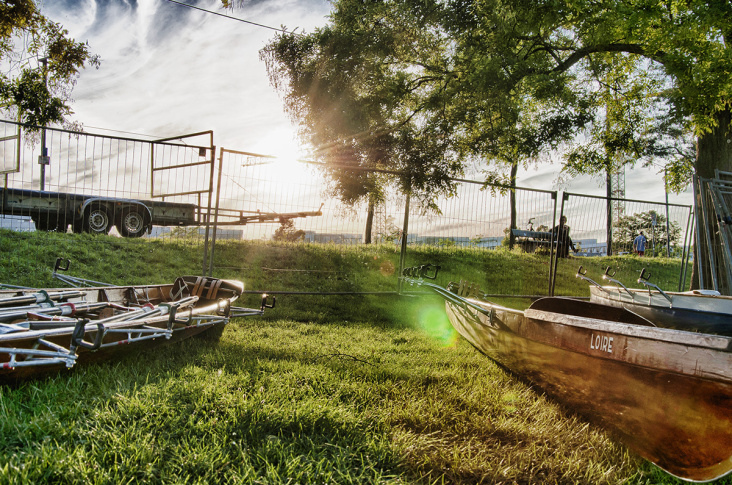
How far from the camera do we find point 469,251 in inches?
379

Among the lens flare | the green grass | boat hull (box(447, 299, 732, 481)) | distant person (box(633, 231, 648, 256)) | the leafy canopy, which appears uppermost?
the leafy canopy

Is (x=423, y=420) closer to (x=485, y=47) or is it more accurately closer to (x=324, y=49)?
(x=485, y=47)

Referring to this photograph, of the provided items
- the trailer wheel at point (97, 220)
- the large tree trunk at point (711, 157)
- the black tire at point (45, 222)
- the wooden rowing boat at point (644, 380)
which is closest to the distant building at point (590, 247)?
the large tree trunk at point (711, 157)

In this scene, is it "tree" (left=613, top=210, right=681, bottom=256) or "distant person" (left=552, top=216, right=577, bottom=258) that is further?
"tree" (left=613, top=210, right=681, bottom=256)

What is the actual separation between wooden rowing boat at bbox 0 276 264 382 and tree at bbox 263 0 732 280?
17.6 ft

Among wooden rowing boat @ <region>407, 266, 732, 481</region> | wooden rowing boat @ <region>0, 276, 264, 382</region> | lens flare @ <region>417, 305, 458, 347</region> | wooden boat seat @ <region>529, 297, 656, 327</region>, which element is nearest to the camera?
wooden rowing boat @ <region>407, 266, 732, 481</region>

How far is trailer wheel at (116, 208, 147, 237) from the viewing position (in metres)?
8.71

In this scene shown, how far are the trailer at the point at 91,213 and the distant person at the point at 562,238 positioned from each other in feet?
16.7

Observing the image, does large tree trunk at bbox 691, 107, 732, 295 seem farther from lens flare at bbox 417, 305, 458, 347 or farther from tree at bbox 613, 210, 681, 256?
lens flare at bbox 417, 305, 458, 347

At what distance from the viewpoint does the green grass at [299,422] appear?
6.69 ft

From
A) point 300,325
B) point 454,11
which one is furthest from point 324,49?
point 300,325

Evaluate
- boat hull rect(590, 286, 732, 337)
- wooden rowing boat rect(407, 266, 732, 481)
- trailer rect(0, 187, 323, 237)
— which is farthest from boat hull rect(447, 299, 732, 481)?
trailer rect(0, 187, 323, 237)

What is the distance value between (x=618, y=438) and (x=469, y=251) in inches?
280

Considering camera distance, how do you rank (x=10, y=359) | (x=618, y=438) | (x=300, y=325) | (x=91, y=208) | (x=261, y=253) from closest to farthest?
1. (x=10, y=359)
2. (x=618, y=438)
3. (x=300, y=325)
4. (x=91, y=208)
5. (x=261, y=253)
